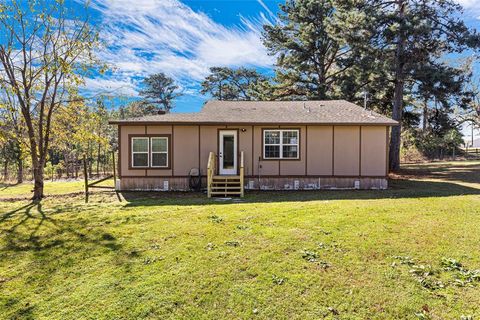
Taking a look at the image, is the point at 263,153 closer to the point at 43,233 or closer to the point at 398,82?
the point at 43,233

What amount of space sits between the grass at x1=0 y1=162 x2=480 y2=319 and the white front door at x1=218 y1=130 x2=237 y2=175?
4298mm

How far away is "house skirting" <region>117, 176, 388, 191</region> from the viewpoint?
11.3 m

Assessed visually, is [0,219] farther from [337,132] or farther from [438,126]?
[438,126]

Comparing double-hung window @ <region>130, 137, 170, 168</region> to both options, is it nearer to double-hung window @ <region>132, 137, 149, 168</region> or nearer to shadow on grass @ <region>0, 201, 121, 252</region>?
double-hung window @ <region>132, 137, 149, 168</region>

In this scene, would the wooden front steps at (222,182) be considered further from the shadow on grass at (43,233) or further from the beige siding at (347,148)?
the shadow on grass at (43,233)

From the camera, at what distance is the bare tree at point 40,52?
370 inches

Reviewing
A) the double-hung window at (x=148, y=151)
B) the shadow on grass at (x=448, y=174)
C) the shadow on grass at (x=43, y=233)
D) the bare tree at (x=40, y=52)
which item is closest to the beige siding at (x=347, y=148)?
the shadow on grass at (x=448, y=174)

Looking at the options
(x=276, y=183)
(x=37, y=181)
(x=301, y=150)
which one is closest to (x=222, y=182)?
(x=276, y=183)

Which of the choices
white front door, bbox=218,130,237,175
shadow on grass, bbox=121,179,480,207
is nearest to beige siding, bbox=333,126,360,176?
shadow on grass, bbox=121,179,480,207

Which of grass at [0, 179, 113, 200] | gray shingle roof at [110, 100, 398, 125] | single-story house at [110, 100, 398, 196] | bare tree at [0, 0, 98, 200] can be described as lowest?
grass at [0, 179, 113, 200]

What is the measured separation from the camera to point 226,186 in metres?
10.4

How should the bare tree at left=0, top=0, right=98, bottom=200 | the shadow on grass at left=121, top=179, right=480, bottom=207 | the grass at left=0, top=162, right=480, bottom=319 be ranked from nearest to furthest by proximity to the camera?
1. the grass at left=0, top=162, right=480, bottom=319
2. the shadow on grass at left=121, top=179, right=480, bottom=207
3. the bare tree at left=0, top=0, right=98, bottom=200

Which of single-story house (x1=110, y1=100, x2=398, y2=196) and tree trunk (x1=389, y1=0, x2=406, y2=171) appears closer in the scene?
single-story house (x1=110, y1=100, x2=398, y2=196)

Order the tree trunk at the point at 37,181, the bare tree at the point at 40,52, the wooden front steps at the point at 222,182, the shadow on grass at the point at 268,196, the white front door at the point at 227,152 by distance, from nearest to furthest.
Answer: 1. the shadow on grass at the point at 268,196
2. the bare tree at the point at 40,52
3. the tree trunk at the point at 37,181
4. the wooden front steps at the point at 222,182
5. the white front door at the point at 227,152
